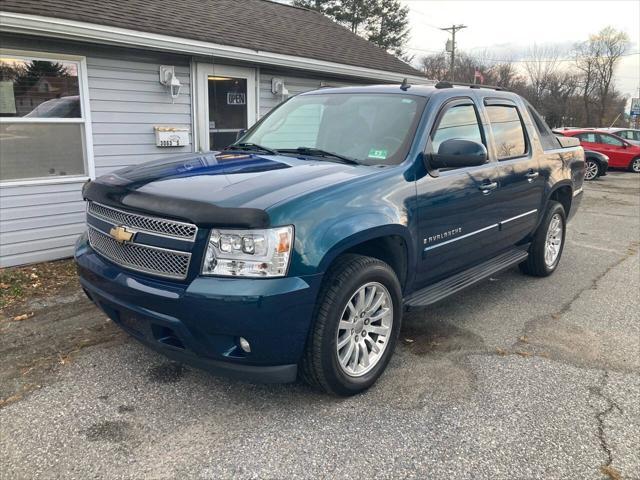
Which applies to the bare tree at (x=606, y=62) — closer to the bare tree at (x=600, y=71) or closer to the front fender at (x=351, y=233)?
the bare tree at (x=600, y=71)

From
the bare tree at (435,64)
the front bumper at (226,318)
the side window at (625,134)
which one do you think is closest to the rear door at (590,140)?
the side window at (625,134)

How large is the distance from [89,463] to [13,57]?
499cm

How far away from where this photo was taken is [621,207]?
11992mm

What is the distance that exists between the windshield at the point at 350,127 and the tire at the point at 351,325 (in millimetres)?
846

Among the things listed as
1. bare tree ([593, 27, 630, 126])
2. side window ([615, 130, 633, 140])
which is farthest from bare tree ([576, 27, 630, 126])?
side window ([615, 130, 633, 140])

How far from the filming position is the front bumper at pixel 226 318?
2619mm

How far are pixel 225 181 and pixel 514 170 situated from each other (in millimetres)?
2821

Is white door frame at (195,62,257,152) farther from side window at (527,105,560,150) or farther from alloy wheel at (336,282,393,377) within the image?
alloy wheel at (336,282,393,377)

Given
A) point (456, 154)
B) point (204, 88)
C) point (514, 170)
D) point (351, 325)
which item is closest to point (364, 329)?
point (351, 325)

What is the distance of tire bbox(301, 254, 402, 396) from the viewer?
115 inches

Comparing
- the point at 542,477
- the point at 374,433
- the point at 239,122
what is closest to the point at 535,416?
the point at 542,477

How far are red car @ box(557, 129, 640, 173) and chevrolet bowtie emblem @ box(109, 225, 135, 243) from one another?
843 inches

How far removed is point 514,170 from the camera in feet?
15.3

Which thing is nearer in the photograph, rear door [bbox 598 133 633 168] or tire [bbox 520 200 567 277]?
tire [bbox 520 200 567 277]
